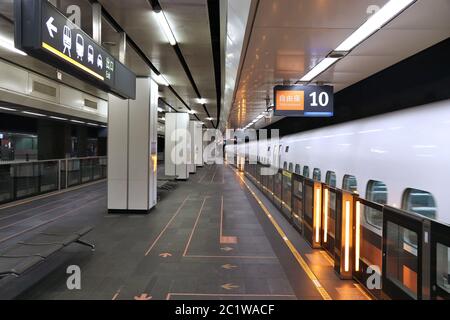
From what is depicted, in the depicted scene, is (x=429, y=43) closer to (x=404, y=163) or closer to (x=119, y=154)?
(x=404, y=163)

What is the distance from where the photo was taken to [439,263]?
8.37ft

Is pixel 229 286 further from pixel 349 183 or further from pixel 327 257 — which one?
pixel 349 183

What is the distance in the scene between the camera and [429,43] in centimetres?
482

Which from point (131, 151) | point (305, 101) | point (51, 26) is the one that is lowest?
point (131, 151)

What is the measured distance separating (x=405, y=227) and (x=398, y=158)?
89.4 inches

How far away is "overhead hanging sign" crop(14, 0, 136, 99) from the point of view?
2771 millimetres

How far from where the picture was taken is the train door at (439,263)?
95.9 inches

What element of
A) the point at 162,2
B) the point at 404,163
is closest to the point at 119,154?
the point at 162,2

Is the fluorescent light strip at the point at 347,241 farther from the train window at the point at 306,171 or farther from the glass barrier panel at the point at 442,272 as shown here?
the train window at the point at 306,171

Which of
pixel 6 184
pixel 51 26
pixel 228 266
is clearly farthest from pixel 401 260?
pixel 6 184

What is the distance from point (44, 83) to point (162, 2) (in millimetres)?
6705

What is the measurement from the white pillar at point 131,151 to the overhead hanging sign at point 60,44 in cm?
406

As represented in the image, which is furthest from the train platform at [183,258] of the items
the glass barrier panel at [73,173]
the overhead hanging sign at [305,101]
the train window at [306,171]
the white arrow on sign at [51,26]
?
the glass barrier panel at [73,173]
